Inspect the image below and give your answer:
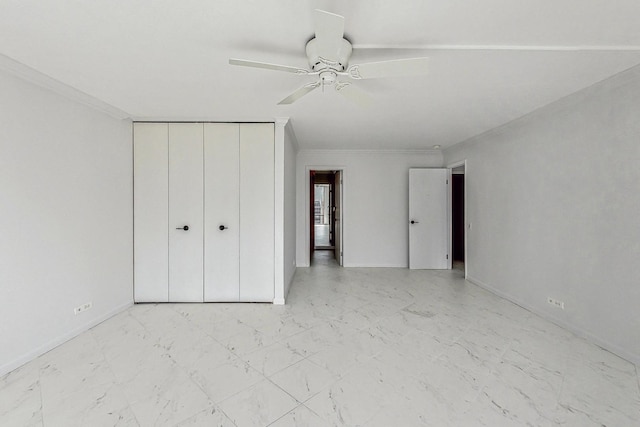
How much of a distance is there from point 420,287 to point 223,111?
3.64 metres

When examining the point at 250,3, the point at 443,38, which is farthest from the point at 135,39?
the point at 443,38

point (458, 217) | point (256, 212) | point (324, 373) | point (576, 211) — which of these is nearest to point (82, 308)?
point (256, 212)

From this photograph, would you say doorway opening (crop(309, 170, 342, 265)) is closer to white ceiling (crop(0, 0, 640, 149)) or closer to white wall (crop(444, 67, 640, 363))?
white wall (crop(444, 67, 640, 363))

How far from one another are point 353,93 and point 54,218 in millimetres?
2786

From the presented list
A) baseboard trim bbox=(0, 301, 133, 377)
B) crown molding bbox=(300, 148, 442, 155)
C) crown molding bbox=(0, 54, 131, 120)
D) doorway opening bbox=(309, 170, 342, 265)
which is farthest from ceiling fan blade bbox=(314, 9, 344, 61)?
doorway opening bbox=(309, 170, 342, 265)

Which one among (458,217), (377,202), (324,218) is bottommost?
(324,218)

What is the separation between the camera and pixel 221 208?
10.9ft

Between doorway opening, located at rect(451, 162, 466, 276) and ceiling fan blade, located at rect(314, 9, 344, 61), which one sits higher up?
ceiling fan blade, located at rect(314, 9, 344, 61)

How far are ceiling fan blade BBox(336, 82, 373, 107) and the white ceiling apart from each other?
223 mm

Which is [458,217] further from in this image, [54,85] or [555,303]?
[54,85]

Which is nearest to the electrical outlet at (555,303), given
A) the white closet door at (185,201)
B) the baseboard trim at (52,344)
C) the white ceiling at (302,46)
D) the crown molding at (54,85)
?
the white ceiling at (302,46)

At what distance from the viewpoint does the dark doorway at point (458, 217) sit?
6176 mm

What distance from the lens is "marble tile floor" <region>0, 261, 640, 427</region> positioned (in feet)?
5.08

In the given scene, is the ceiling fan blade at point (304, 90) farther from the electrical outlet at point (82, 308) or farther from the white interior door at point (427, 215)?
the white interior door at point (427, 215)
